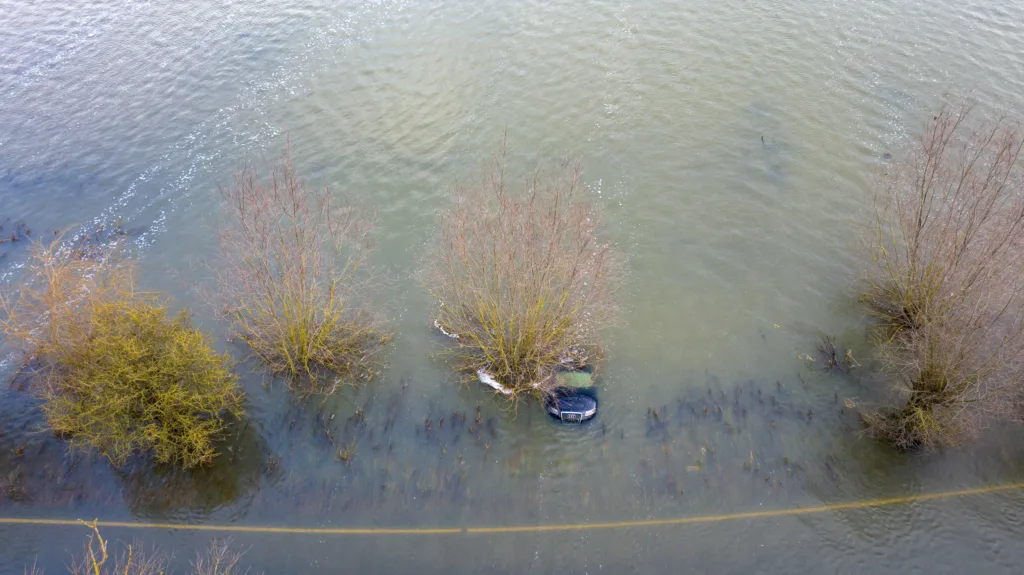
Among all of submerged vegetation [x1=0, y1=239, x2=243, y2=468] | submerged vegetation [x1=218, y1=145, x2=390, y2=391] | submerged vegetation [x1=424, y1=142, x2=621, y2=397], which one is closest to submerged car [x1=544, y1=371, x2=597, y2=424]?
submerged vegetation [x1=424, y1=142, x2=621, y2=397]

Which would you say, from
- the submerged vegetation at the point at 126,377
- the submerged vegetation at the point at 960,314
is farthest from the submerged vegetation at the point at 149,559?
the submerged vegetation at the point at 960,314

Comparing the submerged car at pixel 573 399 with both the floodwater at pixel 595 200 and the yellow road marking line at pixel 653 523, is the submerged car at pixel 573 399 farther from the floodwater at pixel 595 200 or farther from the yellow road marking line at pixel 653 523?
the yellow road marking line at pixel 653 523

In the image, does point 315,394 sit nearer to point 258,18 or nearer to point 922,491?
point 922,491

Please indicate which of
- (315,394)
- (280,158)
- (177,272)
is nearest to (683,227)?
(315,394)

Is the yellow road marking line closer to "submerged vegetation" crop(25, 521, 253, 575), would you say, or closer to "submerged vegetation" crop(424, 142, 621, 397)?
"submerged vegetation" crop(25, 521, 253, 575)

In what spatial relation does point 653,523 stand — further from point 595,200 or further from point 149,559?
point 149,559

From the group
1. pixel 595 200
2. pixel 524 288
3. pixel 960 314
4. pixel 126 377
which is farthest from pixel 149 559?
pixel 960 314
